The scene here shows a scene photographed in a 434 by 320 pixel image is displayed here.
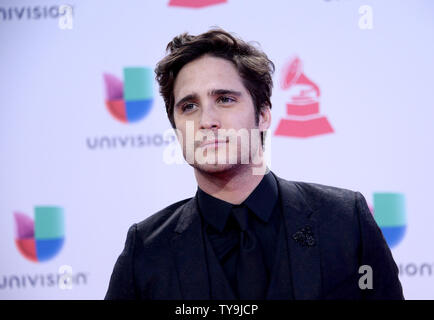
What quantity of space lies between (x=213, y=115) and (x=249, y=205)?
0.29 m

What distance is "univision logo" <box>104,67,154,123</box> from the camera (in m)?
2.19

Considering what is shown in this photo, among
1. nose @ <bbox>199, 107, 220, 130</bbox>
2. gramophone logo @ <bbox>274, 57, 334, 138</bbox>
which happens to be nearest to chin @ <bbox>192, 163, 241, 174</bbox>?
nose @ <bbox>199, 107, 220, 130</bbox>

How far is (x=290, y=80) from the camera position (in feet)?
6.94

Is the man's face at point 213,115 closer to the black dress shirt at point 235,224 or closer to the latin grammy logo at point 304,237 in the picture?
the black dress shirt at point 235,224

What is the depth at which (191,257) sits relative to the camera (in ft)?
5.49

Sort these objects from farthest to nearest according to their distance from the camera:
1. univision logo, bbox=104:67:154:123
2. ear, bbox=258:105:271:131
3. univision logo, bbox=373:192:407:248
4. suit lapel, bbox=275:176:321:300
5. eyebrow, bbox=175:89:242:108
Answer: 1. univision logo, bbox=104:67:154:123
2. univision logo, bbox=373:192:407:248
3. ear, bbox=258:105:271:131
4. eyebrow, bbox=175:89:242:108
5. suit lapel, bbox=275:176:321:300

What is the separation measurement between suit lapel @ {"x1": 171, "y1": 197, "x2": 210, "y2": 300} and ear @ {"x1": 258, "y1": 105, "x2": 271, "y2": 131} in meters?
0.35

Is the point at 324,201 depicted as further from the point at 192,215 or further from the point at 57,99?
the point at 57,99

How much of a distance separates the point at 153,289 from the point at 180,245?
15 cm

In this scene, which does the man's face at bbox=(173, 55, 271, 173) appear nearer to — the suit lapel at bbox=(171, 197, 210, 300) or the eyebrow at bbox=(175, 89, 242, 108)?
the eyebrow at bbox=(175, 89, 242, 108)

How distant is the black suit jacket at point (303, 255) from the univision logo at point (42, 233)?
0.55 meters

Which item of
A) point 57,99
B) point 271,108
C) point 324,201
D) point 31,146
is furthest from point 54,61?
point 324,201

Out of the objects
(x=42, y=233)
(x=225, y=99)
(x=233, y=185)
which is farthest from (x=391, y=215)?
(x=42, y=233)

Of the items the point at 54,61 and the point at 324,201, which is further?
the point at 54,61
